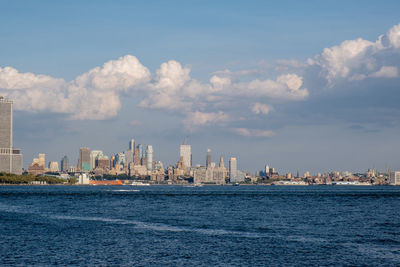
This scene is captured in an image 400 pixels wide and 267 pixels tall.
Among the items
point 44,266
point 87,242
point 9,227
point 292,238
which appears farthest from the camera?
point 9,227

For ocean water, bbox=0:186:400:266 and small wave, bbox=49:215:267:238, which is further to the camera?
small wave, bbox=49:215:267:238

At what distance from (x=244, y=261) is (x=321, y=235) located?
2490 cm

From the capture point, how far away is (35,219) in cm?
10594

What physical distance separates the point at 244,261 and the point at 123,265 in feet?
40.6

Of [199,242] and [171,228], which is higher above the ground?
[171,228]

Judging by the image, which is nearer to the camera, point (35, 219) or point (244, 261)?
point (244, 261)

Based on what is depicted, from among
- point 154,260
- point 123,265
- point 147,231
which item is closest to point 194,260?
point 154,260

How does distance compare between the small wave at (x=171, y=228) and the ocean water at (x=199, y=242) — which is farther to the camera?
the small wave at (x=171, y=228)

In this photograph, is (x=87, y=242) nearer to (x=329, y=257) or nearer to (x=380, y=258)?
(x=329, y=257)

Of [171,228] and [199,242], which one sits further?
[171,228]

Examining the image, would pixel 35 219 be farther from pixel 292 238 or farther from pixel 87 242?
pixel 292 238

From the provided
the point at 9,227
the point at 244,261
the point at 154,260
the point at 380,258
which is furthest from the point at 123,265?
the point at 9,227

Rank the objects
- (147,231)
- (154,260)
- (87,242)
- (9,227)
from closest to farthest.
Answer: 1. (154,260)
2. (87,242)
3. (147,231)
4. (9,227)

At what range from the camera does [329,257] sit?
5884 centimetres
